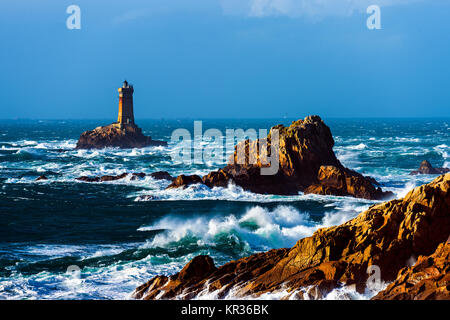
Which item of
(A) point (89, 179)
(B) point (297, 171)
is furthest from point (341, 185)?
(A) point (89, 179)

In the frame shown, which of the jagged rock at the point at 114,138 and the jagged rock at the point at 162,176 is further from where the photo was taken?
the jagged rock at the point at 114,138

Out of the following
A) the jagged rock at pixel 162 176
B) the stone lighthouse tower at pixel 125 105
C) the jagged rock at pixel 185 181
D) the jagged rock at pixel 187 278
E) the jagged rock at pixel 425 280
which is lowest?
the jagged rock at pixel 162 176

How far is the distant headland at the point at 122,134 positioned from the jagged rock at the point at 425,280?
79.1 metres

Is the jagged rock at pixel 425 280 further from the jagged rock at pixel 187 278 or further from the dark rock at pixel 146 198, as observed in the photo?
the dark rock at pixel 146 198

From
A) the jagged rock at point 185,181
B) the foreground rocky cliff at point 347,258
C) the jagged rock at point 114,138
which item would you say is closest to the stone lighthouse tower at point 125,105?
the jagged rock at point 114,138

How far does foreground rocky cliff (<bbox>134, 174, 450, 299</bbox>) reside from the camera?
46.6 ft

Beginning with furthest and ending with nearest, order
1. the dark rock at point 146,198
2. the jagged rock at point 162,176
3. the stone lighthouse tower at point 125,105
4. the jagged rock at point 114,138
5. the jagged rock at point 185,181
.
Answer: the stone lighthouse tower at point 125,105, the jagged rock at point 114,138, the jagged rock at point 162,176, the jagged rock at point 185,181, the dark rock at point 146,198

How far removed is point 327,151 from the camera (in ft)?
141

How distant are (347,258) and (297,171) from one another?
2618 cm

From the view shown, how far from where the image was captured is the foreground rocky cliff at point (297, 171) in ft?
126

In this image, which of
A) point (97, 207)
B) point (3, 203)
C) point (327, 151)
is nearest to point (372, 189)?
point (327, 151)

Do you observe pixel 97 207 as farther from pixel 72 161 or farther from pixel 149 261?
pixel 72 161

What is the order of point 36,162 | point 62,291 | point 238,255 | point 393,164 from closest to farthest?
point 62,291 → point 238,255 → point 393,164 → point 36,162

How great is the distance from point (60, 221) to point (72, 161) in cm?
3852
